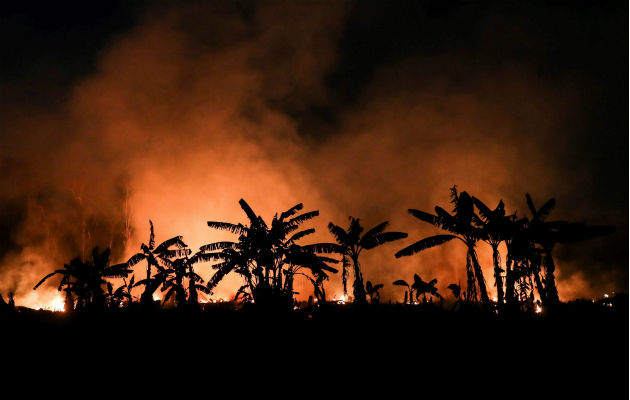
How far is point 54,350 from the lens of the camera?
5.85m

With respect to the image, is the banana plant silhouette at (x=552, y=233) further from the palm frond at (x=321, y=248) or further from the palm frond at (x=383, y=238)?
the palm frond at (x=321, y=248)

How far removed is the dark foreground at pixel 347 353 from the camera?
4738mm

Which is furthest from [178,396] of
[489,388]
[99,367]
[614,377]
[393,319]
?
[614,377]

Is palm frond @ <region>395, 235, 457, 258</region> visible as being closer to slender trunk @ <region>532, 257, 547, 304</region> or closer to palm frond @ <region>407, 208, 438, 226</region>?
palm frond @ <region>407, 208, 438, 226</region>

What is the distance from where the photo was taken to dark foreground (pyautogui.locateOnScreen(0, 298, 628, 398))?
474 cm

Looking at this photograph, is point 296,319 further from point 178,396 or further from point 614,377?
point 614,377

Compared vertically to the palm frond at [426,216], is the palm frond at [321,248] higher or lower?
lower

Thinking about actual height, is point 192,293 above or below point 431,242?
below

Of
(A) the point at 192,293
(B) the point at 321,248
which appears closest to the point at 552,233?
(B) the point at 321,248

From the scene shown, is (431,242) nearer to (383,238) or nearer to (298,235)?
(383,238)

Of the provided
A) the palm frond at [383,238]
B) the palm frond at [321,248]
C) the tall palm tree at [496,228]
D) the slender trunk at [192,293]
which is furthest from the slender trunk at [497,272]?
the slender trunk at [192,293]

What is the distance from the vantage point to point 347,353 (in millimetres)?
5664

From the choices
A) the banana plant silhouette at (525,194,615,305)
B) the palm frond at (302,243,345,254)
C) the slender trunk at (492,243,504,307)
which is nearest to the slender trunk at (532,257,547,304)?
the banana plant silhouette at (525,194,615,305)

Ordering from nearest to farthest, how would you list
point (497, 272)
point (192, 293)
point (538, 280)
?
point (497, 272), point (192, 293), point (538, 280)
